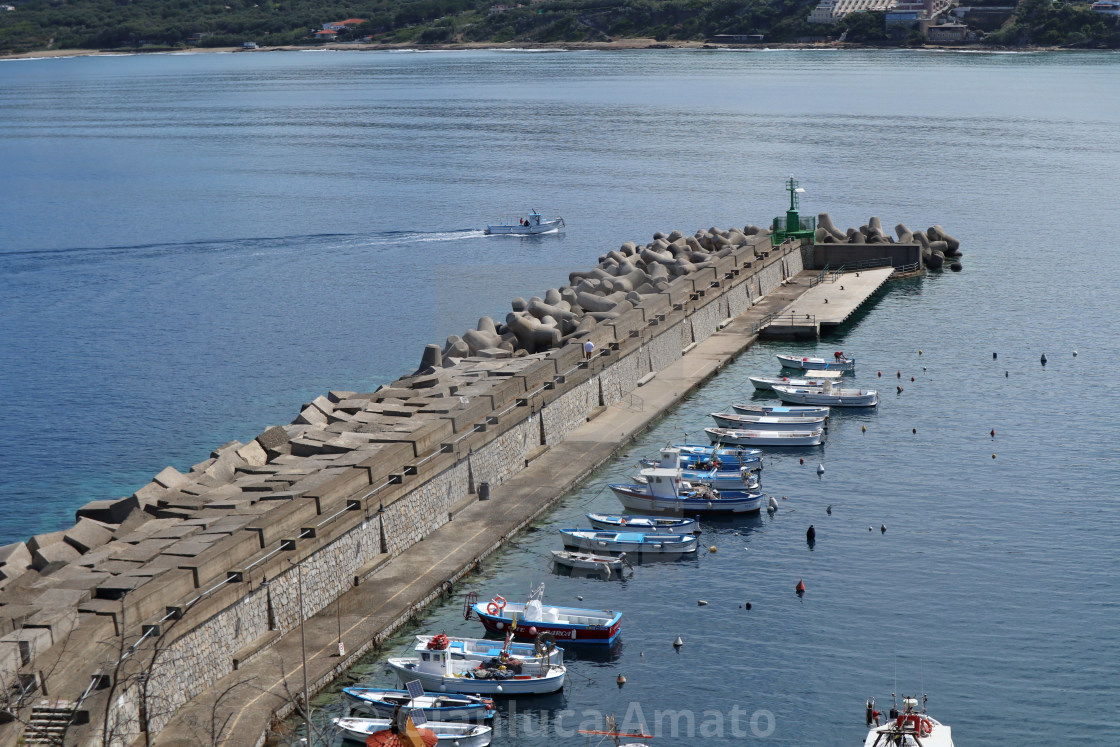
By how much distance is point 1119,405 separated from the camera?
54.8 metres

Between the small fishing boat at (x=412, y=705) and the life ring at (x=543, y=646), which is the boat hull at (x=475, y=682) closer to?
the life ring at (x=543, y=646)

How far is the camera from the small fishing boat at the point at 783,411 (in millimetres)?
51875

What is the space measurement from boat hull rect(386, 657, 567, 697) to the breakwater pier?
4.95 feet

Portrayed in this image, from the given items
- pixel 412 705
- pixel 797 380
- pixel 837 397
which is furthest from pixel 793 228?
pixel 412 705

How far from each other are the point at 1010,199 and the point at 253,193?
62.3 m

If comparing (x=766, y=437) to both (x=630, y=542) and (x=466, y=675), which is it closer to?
(x=630, y=542)

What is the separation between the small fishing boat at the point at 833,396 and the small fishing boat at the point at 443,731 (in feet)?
93.1

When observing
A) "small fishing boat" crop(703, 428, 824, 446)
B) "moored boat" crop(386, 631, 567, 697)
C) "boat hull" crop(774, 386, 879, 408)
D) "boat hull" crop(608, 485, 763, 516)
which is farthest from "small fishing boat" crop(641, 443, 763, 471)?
"moored boat" crop(386, 631, 567, 697)

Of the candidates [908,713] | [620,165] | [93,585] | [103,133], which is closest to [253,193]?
[620,165]

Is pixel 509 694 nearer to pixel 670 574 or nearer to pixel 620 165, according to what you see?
pixel 670 574

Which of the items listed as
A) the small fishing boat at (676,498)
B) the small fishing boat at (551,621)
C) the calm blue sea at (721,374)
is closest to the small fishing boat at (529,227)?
the calm blue sea at (721,374)

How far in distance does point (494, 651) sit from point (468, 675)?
1.12 m

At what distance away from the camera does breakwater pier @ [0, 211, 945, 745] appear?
27641 millimetres

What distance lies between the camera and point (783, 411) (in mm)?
52156
